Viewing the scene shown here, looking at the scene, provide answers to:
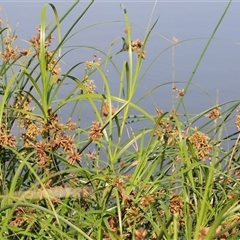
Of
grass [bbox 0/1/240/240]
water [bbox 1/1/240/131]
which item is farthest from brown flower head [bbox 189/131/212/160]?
water [bbox 1/1/240/131]

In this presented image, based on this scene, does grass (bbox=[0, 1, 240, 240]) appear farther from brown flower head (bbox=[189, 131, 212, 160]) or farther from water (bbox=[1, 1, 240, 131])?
water (bbox=[1, 1, 240, 131])

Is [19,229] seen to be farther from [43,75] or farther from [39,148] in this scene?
[43,75]

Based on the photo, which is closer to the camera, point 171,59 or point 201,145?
point 201,145

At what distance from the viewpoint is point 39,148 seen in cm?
98

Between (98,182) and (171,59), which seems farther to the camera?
(171,59)

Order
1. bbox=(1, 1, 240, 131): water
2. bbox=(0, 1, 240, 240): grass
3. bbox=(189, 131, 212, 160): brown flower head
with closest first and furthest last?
bbox=(0, 1, 240, 240): grass, bbox=(189, 131, 212, 160): brown flower head, bbox=(1, 1, 240, 131): water

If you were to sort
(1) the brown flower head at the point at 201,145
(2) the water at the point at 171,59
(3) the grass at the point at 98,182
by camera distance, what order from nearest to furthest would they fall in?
(3) the grass at the point at 98,182 → (1) the brown flower head at the point at 201,145 → (2) the water at the point at 171,59

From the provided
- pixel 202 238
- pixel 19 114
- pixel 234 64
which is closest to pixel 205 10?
pixel 234 64

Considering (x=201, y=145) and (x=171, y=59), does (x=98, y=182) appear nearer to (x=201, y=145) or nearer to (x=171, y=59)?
(x=201, y=145)

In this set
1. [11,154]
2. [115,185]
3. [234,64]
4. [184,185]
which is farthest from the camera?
[234,64]

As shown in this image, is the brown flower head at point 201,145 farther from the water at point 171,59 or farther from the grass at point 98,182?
the water at point 171,59

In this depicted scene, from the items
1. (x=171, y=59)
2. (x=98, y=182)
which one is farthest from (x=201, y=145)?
(x=171, y=59)

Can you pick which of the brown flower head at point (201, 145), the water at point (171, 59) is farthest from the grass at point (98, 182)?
the water at point (171, 59)

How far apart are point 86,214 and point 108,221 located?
0.04 metres
